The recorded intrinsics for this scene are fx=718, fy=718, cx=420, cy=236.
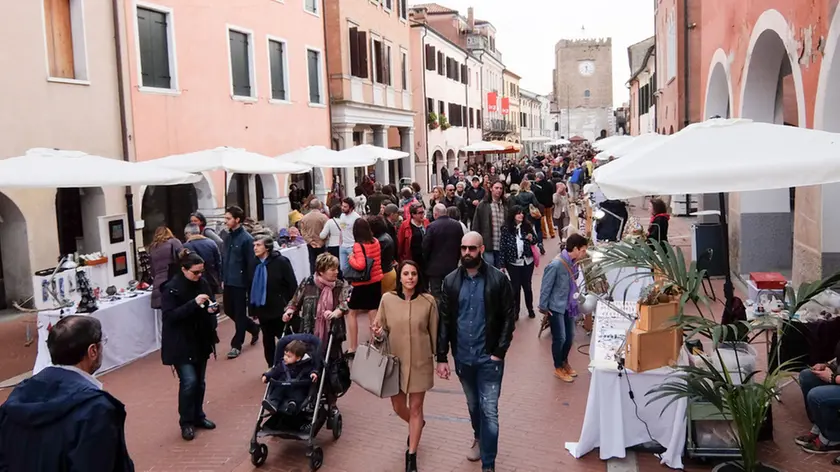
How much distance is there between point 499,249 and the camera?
1031 centimetres

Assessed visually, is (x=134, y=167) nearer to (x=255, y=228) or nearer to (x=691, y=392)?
(x=255, y=228)

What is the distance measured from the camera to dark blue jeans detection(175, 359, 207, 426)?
6.53m

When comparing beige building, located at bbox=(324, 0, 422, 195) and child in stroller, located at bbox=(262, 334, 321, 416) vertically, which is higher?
beige building, located at bbox=(324, 0, 422, 195)

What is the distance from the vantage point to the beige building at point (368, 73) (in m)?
23.5

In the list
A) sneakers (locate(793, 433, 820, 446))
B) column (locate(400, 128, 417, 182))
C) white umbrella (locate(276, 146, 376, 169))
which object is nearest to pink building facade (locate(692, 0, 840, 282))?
sneakers (locate(793, 433, 820, 446))

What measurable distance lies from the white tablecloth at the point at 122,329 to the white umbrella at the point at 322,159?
→ 7.01 m

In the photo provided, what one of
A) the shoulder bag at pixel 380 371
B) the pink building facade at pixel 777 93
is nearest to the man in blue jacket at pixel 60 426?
the shoulder bag at pixel 380 371

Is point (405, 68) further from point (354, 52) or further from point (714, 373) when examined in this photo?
point (714, 373)

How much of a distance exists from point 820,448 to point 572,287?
2924 mm

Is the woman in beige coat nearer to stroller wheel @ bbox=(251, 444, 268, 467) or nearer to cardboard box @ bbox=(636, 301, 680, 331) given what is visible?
stroller wheel @ bbox=(251, 444, 268, 467)

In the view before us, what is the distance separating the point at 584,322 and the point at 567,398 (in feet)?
8.50

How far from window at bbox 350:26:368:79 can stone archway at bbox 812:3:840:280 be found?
702 inches

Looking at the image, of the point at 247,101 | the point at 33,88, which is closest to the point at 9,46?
the point at 33,88

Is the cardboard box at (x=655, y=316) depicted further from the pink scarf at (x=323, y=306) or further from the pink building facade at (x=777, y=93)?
the pink scarf at (x=323, y=306)
